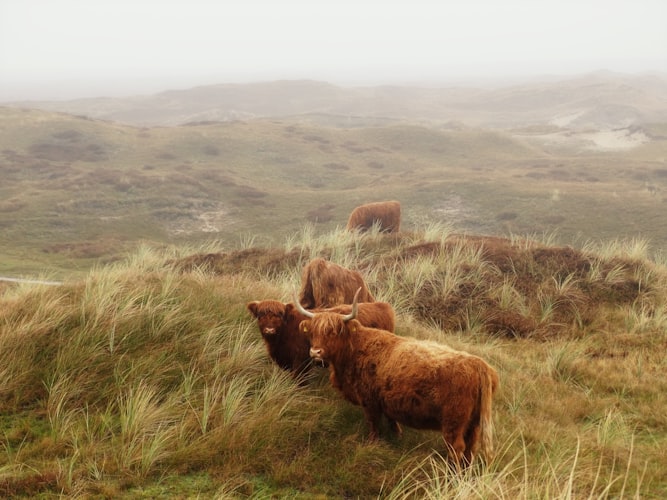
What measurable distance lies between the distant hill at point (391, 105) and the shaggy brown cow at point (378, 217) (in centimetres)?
7016

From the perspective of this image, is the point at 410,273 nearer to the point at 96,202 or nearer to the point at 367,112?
the point at 96,202

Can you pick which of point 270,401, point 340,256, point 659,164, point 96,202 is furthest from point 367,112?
Answer: point 270,401

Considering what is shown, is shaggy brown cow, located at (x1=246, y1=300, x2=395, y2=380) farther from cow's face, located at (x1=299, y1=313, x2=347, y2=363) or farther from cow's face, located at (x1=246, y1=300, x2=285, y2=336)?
cow's face, located at (x1=299, y1=313, x2=347, y2=363)

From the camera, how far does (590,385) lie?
7.01m

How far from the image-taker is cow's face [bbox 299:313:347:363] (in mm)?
4602

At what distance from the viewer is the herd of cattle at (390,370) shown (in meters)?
3.93

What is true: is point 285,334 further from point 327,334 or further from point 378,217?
point 378,217

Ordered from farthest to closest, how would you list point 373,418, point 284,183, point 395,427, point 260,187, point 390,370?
point 284,183, point 260,187, point 395,427, point 373,418, point 390,370

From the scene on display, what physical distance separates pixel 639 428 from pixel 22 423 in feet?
19.4

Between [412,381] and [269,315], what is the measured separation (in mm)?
1938

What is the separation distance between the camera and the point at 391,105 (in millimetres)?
120062

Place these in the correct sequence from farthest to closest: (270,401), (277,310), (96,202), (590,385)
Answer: (96,202), (590,385), (277,310), (270,401)

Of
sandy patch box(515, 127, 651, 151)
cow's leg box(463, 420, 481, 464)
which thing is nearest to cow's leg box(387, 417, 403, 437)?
cow's leg box(463, 420, 481, 464)

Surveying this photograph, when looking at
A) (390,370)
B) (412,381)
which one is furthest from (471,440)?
(390,370)
